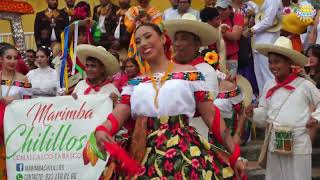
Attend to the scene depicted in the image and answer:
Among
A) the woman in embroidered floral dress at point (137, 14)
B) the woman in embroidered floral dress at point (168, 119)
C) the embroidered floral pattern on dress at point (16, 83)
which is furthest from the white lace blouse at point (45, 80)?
the woman in embroidered floral dress at point (168, 119)

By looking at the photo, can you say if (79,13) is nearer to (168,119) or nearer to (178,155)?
(168,119)

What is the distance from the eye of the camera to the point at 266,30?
11.7m

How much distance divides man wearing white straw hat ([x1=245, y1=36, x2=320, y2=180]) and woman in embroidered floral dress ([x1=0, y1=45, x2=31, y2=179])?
3.17 m

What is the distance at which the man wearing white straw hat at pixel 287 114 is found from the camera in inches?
288

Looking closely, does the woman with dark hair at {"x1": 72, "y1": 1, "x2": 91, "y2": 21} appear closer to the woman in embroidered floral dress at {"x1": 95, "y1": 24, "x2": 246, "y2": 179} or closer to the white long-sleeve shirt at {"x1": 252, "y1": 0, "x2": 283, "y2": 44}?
the white long-sleeve shirt at {"x1": 252, "y1": 0, "x2": 283, "y2": 44}

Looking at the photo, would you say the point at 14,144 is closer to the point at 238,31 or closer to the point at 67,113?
the point at 67,113

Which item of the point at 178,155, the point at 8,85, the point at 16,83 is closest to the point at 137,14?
the point at 16,83

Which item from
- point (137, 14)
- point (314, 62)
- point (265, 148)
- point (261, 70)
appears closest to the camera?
point (265, 148)

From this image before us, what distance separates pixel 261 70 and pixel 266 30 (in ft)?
2.17

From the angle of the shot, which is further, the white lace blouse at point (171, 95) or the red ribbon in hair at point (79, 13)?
the red ribbon in hair at point (79, 13)

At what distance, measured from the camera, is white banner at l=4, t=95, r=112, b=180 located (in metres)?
8.28

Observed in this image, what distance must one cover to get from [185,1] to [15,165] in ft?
16.2

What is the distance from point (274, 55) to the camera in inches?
293

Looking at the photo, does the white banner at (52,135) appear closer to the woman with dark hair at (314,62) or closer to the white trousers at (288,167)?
the white trousers at (288,167)
